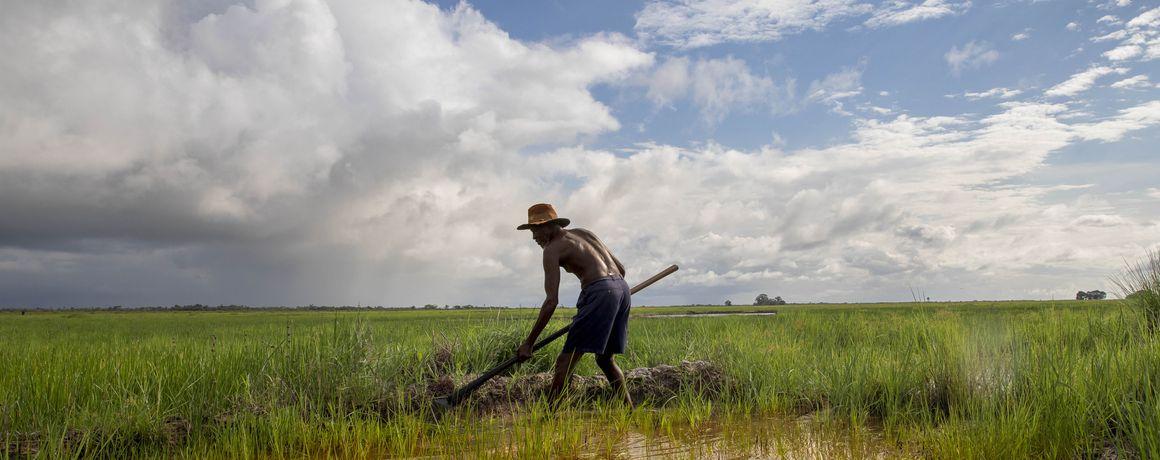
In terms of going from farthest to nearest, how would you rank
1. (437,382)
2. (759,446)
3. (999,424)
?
(437,382) → (759,446) → (999,424)

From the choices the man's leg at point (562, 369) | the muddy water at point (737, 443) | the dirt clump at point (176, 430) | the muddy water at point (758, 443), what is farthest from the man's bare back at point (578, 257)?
the dirt clump at point (176, 430)

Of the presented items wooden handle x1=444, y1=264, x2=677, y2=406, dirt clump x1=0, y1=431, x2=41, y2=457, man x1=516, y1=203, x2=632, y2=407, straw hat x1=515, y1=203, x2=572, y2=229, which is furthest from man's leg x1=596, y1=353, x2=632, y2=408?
dirt clump x1=0, y1=431, x2=41, y2=457

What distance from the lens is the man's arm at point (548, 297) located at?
521 cm

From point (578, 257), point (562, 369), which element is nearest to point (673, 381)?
point (562, 369)

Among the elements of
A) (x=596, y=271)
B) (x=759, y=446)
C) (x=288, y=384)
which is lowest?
(x=759, y=446)

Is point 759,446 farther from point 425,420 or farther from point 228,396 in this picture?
point 228,396

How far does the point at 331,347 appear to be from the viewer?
227 inches

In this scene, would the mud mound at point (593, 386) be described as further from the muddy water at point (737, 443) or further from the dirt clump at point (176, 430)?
the dirt clump at point (176, 430)

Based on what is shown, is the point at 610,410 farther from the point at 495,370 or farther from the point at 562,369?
the point at 495,370

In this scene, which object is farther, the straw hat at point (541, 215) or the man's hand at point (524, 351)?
the straw hat at point (541, 215)

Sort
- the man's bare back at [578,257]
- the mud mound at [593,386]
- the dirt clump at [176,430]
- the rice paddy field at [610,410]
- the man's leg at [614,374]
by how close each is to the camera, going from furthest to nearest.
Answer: the mud mound at [593,386] < the man's leg at [614,374] < the man's bare back at [578,257] < the dirt clump at [176,430] < the rice paddy field at [610,410]

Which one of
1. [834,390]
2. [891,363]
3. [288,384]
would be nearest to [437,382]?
[288,384]

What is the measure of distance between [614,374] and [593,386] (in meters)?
0.68

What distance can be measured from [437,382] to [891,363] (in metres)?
4.28
